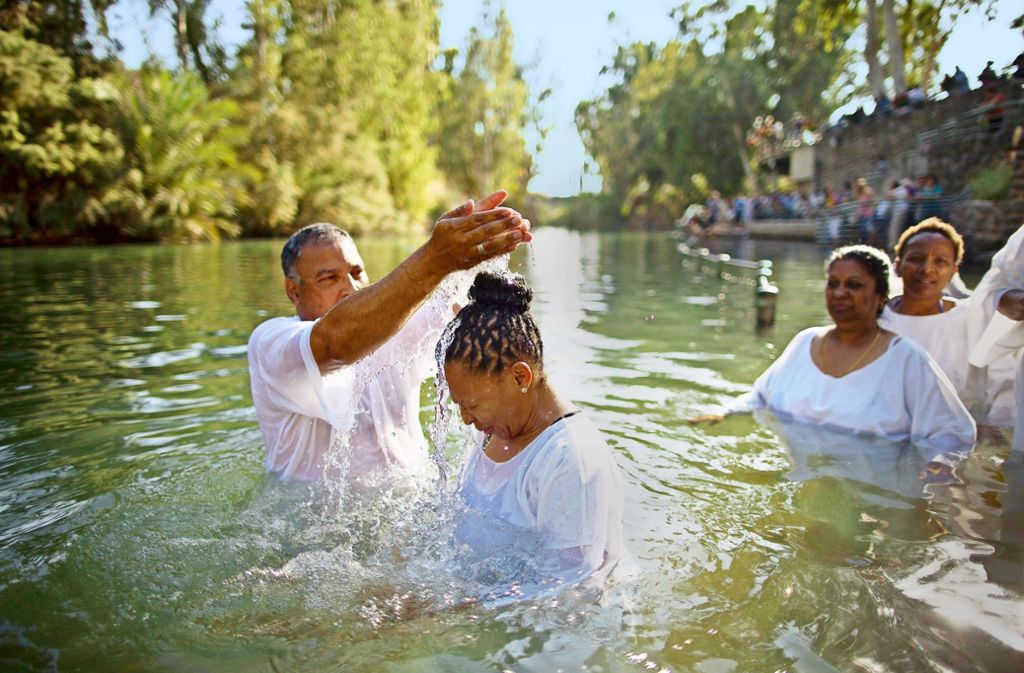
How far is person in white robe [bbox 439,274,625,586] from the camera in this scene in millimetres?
2621

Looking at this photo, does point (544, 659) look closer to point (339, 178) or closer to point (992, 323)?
point (992, 323)

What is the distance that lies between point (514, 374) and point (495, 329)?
6.7 inches

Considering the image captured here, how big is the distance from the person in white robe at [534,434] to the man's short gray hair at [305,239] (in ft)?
3.53

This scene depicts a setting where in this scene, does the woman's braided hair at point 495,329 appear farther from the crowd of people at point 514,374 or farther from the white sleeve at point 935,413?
the white sleeve at point 935,413

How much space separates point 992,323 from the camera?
478 cm

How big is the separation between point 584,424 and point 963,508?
2734 mm

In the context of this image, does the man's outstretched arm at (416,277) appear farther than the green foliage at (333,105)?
No

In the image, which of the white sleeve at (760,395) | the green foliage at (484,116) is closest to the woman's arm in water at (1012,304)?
the white sleeve at (760,395)

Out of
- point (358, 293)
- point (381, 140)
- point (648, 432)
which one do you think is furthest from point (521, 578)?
point (381, 140)

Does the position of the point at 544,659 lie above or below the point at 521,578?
below

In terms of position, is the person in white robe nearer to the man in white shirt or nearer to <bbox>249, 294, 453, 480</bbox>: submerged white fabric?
the man in white shirt

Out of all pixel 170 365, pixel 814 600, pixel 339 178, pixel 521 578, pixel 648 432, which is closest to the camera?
pixel 521 578

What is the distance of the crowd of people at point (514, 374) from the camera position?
2.66 meters

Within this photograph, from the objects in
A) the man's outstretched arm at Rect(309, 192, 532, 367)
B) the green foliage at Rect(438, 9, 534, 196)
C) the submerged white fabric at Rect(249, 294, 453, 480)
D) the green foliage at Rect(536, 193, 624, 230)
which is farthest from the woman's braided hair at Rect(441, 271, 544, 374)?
the green foliage at Rect(536, 193, 624, 230)
